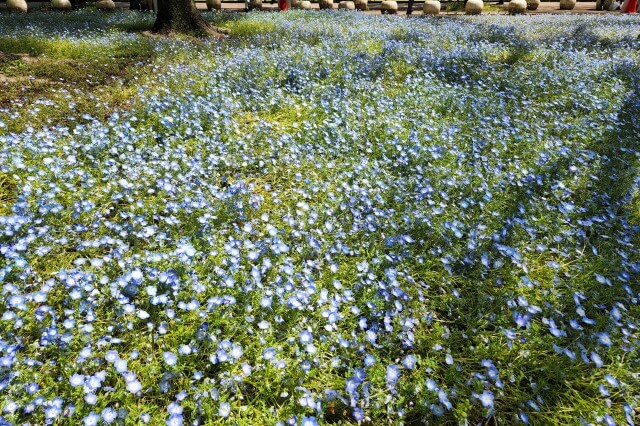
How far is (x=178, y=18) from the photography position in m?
9.45

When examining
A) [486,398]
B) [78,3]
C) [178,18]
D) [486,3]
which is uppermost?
[78,3]

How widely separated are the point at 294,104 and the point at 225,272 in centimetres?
330

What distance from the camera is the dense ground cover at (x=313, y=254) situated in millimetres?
2172

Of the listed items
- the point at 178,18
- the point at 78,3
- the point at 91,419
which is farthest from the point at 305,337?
the point at 78,3

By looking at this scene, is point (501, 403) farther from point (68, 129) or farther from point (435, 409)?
point (68, 129)

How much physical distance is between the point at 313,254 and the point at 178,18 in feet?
Answer: 27.9

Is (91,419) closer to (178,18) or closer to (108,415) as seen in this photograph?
(108,415)

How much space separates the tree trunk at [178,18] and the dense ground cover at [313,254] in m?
4.10

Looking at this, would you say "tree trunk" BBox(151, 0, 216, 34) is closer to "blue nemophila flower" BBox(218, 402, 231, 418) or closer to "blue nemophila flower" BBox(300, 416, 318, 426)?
"blue nemophila flower" BBox(218, 402, 231, 418)

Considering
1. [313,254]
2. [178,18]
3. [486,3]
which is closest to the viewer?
[313,254]

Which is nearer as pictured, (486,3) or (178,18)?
(178,18)

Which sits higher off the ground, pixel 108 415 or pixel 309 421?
pixel 108 415

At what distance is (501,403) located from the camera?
2.26 metres

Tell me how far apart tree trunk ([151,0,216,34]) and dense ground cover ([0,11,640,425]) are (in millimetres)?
4105
